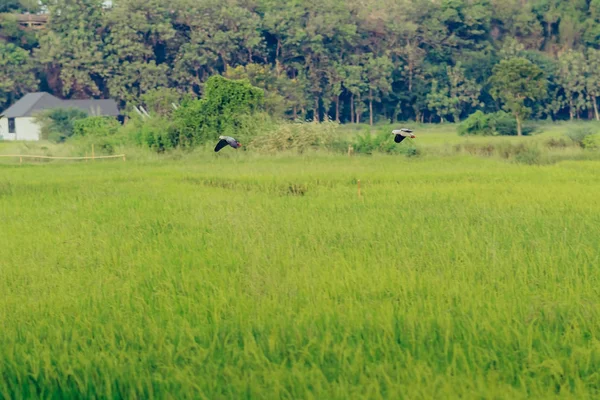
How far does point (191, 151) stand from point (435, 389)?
24.1m

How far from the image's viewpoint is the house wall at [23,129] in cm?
5003

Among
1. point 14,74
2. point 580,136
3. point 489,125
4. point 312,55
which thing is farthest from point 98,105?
point 580,136

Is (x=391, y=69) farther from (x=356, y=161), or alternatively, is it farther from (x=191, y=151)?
(x=356, y=161)

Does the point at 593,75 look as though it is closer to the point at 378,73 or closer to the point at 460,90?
the point at 460,90

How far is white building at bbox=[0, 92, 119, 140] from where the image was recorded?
50094 mm

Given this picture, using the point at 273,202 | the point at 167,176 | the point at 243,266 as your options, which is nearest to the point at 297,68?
the point at 167,176

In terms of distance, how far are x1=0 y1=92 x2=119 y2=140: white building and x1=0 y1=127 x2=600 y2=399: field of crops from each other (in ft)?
127

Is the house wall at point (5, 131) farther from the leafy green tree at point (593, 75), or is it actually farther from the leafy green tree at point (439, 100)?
the leafy green tree at point (593, 75)

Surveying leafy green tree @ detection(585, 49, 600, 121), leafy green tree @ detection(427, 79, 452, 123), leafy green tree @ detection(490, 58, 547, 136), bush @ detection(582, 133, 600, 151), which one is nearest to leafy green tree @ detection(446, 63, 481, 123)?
leafy green tree @ detection(427, 79, 452, 123)

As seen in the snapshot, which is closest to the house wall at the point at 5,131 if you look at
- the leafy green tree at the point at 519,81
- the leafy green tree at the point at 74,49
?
the leafy green tree at the point at 74,49

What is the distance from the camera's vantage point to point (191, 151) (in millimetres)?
27953

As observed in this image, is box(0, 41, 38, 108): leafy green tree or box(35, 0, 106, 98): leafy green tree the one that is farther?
box(0, 41, 38, 108): leafy green tree

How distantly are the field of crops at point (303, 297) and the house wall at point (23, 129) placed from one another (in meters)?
38.6

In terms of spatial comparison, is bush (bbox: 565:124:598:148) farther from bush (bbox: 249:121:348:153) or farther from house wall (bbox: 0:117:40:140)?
house wall (bbox: 0:117:40:140)
